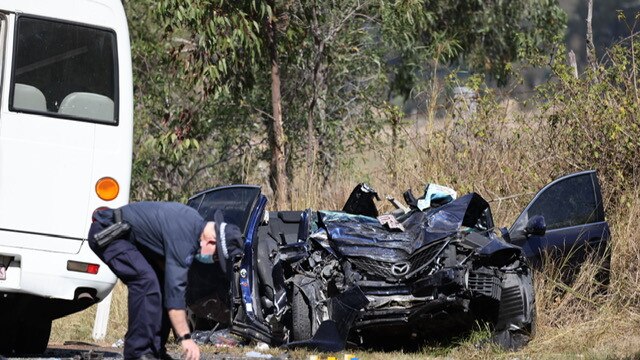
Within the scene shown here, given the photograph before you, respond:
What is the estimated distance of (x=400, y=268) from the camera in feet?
35.1

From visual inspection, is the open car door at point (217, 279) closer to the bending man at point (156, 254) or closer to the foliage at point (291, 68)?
the bending man at point (156, 254)

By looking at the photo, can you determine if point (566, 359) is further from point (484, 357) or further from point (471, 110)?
point (471, 110)

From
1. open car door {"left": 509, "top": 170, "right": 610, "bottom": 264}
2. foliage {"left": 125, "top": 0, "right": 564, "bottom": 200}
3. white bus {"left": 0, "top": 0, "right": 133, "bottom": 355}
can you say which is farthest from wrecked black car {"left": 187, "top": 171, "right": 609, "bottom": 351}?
foliage {"left": 125, "top": 0, "right": 564, "bottom": 200}

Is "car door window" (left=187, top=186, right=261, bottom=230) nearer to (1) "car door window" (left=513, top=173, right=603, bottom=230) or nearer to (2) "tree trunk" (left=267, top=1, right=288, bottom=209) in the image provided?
(1) "car door window" (left=513, top=173, right=603, bottom=230)

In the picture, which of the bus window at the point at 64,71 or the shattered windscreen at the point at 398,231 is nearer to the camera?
the bus window at the point at 64,71

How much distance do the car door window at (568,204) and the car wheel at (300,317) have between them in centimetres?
255

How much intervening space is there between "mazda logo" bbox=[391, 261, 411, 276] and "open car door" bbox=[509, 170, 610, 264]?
1438 millimetres

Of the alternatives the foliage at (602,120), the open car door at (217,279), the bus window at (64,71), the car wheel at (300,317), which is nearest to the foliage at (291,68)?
the foliage at (602,120)

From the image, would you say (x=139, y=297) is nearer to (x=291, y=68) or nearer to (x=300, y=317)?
(x=300, y=317)

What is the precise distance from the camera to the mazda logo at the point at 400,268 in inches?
420

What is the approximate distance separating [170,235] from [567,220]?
17.9ft

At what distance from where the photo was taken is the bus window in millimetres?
9781

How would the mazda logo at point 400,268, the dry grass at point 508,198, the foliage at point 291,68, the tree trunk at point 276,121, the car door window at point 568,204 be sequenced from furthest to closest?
the tree trunk at point 276,121
the foliage at point 291,68
the car door window at point 568,204
the dry grass at point 508,198
the mazda logo at point 400,268

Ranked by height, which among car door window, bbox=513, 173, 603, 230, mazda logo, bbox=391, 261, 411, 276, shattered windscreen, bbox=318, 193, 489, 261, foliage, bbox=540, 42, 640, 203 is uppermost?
foliage, bbox=540, 42, 640, 203
